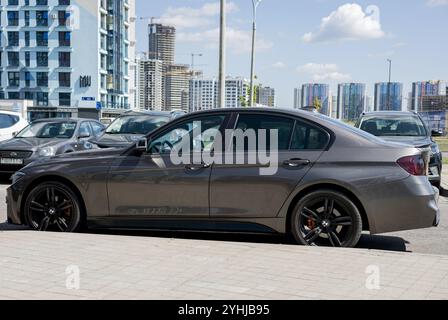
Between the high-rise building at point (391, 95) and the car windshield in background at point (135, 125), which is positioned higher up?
the high-rise building at point (391, 95)

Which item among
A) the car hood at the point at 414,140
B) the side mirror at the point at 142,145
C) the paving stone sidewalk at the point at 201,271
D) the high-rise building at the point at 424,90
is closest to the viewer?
the paving stone sidewalk at the point at 201,271

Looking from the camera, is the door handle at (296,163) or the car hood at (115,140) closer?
the door handle at (296,163)

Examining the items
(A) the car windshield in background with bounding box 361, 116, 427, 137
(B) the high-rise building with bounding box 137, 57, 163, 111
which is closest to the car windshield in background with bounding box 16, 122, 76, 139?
(A) the car windshield in background with bounding box 361, 116, 427, 137

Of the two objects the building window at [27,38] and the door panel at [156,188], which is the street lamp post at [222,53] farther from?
the building window at [27,38]

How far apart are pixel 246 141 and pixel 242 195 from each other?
0.63m

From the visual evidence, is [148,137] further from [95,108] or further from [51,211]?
[95,108]

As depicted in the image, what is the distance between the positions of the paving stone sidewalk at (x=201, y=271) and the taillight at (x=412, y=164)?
85 cm

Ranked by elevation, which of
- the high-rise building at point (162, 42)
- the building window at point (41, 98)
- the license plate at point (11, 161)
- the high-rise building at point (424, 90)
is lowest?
the license plate at point (11, 161)

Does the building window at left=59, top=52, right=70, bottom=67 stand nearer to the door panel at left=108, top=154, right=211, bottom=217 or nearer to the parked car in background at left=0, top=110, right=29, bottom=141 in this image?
the parked car in background at left=0, top=110, right=29, bottom=141

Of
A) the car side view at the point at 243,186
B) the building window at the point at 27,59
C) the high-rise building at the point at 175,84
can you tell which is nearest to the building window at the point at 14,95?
the building window at the point at 27,59

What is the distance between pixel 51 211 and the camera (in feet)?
21.7

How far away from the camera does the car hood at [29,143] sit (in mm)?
12688

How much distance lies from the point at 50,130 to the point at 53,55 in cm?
7303

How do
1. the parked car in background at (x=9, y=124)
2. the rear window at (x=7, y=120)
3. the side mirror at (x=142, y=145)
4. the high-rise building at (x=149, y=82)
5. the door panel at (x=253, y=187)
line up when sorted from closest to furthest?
1. the door panel at (x=253, y=187)
2. the side mirror at (x=142, y=145)
3. the parked car in background at (x=9, y=124)
4. the rear window at (x=7, y=120)
5. the high-rise building at (x=149, y=82)
